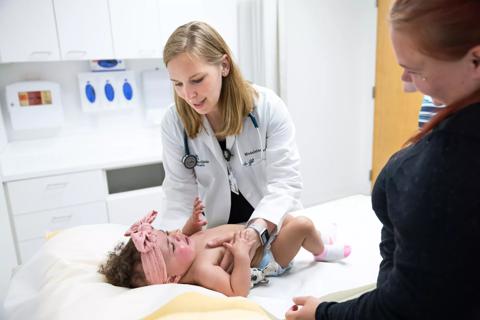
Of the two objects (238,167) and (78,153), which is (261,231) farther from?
(78,153)

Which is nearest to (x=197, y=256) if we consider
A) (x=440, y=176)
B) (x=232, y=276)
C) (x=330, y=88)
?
(x=232, y=276)

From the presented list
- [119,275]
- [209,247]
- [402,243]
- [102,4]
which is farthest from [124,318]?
[102,4]

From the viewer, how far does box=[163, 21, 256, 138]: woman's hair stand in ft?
4.58

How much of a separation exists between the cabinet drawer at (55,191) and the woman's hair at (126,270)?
4.20 ft

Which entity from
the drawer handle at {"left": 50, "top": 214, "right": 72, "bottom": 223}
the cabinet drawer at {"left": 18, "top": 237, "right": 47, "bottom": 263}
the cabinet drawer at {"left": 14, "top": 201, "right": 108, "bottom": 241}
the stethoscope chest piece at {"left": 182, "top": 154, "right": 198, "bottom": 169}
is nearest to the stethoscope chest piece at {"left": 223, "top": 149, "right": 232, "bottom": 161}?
the stethoscope chest piece at {"left": 182, "top": 154, "right": 198, "bottom": 169}

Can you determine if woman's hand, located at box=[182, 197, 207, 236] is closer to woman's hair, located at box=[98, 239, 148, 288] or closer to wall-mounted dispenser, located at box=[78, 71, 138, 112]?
woman's hair, located at box=[98, 239, 148, 288]

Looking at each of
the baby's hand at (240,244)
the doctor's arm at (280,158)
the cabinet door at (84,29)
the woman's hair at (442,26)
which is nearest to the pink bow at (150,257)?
the baby's hand at (240,244)

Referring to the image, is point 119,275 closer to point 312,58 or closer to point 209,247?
point 209,247

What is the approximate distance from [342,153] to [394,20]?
3393 millimetres

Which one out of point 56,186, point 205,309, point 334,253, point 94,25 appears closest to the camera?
point 205,309

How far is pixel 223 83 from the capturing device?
1.56m

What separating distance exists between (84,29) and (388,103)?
9.07ft

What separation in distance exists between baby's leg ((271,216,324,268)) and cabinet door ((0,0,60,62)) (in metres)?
1.97

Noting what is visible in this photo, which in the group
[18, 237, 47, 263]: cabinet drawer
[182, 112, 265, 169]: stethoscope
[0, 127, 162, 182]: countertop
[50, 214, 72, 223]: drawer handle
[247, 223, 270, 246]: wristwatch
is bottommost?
[18, 237, 47, 263]: cabinet drawer
